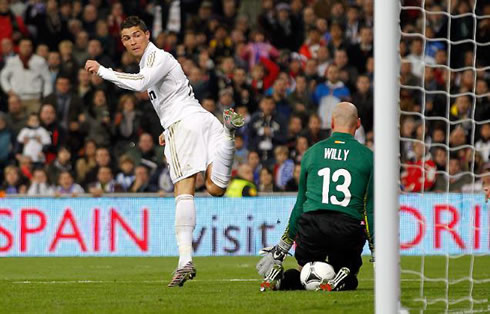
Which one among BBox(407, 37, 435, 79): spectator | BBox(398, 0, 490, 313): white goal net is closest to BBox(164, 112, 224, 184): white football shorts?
BBox(398, 0, 490, 313): white goal net

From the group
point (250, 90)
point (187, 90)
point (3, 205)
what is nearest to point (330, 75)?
point (250, 90)

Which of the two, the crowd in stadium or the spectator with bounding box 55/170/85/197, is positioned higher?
the crowd in stadium

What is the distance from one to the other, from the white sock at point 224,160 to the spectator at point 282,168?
6.90 m

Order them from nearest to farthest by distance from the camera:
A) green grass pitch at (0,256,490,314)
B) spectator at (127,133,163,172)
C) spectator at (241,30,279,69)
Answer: green grass pitch at (0,256,490,314) < spectator at (127,133,163,172) < spectator at (241,30,279,69)

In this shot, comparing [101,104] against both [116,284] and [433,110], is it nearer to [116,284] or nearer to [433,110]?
[433,110]

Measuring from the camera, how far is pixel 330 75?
59.1 feet

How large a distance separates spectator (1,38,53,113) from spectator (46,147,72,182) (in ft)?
5.13

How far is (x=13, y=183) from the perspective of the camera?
54.7ft

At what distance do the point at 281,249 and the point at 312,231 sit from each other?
1.30 feet

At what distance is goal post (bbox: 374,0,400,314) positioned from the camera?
5949mm

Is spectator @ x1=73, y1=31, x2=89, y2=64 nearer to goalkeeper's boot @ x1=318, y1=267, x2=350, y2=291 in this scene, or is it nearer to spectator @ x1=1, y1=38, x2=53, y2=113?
spectator @ x1=1, y1=38, x2=53, y2=113

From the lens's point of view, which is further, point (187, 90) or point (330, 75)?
point (330, 75)

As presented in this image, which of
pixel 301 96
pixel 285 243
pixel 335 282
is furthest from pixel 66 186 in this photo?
pixel 335 282

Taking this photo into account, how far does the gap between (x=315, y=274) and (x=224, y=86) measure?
32.1 ft
